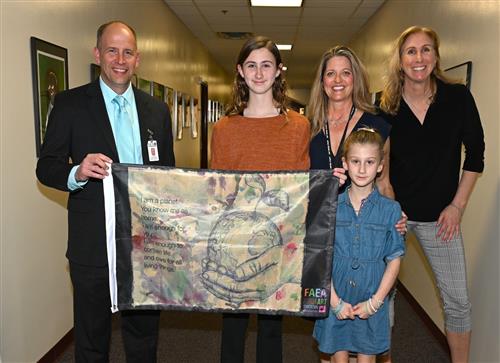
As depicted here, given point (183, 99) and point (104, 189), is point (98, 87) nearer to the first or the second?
point (104, 189)

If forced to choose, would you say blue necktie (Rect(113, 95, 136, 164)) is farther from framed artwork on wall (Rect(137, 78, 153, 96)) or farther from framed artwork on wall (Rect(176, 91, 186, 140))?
framed artwork on wall (Rect(176, 91, 186, 140))

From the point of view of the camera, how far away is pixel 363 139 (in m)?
2.04

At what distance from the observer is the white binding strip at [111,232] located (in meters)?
2.01

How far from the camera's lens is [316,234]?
2027mm

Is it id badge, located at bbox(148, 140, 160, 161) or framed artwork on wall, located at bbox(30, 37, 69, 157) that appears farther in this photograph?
framed artwork on wall, located at bbox(30, 37, 69, 157)

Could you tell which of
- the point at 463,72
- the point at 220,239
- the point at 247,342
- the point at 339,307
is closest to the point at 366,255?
the point at 339,307

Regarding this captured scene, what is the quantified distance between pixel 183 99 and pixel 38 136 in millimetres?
5081

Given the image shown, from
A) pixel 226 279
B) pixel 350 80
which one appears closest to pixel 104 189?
pixel 226 279

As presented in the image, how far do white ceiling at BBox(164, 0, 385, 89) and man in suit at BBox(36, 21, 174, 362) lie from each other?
460 centimetres

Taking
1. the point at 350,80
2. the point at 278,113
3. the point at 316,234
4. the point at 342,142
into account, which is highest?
the point at 350,80

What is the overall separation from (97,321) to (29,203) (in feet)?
3.44

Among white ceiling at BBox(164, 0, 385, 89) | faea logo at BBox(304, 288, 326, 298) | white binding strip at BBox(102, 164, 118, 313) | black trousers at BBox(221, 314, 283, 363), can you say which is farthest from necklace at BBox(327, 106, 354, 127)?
white ceiling at BBox(164, 0, 385, 89)

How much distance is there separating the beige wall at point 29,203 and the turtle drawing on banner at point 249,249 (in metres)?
1.33

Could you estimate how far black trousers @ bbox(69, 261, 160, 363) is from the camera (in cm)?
219
